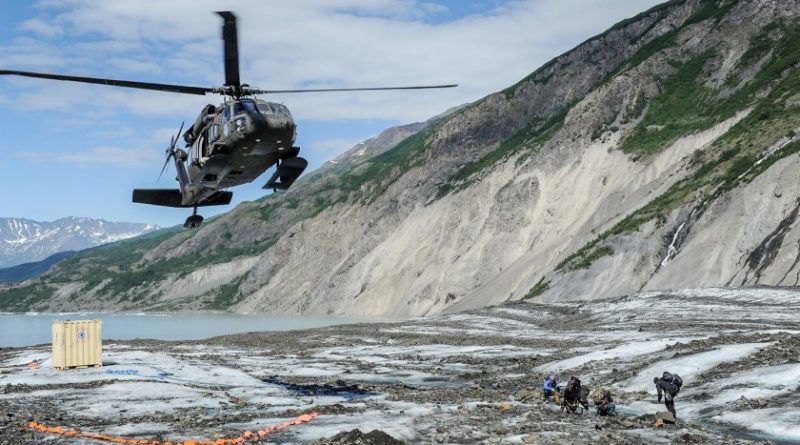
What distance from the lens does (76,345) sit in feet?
92.3

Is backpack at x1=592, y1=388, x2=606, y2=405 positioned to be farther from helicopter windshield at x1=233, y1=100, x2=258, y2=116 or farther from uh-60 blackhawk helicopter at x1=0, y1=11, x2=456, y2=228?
helicopter windshield at x1=233, y1=100, x2=258, y2=116

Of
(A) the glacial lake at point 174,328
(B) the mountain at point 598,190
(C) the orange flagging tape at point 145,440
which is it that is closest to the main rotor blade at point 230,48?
(C) the orange flagging tape at point 145,440

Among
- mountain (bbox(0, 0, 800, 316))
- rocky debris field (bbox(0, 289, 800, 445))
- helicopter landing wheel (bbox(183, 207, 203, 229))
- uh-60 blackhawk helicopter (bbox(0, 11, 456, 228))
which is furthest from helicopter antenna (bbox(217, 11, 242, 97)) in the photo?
mountain (bbox(0, 0, 800, 316))

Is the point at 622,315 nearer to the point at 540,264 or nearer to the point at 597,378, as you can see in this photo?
the point at 597,378

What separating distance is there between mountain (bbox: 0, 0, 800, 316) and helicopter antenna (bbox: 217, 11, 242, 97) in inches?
1562

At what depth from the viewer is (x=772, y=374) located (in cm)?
1948

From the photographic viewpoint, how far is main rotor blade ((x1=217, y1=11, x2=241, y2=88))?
688 inches

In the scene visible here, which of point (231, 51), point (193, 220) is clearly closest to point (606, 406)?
point (231, 51)

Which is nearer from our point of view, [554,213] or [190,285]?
[554,213]

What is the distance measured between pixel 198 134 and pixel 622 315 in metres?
33.2

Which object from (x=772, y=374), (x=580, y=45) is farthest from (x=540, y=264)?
(x=772, y=374)

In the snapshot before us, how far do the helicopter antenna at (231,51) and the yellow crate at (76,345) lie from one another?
13.1 meters

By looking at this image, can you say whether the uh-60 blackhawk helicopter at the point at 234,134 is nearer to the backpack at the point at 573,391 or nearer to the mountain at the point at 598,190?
the backpack at the point at 573,391

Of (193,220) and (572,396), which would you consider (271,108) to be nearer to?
(193,220)
